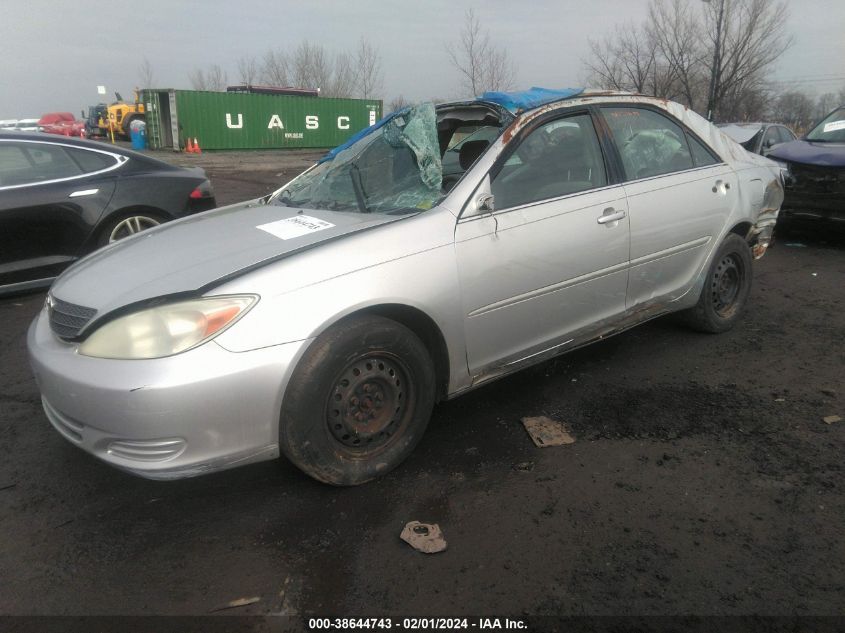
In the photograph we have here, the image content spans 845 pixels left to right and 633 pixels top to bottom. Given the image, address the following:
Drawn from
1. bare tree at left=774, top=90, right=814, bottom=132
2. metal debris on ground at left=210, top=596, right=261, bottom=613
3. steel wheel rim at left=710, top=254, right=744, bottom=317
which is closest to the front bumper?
metal debris on ground at left=210, top=596, right=261, bottom=613

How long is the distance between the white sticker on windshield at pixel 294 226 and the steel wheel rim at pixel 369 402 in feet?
2.16

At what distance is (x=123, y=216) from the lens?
556cm

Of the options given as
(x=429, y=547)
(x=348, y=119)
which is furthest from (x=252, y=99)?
(x=429, y=547)

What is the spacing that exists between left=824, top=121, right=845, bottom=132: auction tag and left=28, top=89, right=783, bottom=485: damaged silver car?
528cm

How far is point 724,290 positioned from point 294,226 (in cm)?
316

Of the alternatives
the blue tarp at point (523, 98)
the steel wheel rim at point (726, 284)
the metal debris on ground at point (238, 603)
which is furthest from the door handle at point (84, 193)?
the steel wheel rim at point (726, 284)

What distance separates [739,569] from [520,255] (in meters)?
1.58

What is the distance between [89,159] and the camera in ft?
18.3

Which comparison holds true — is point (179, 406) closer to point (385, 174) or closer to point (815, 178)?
point (385, 174)

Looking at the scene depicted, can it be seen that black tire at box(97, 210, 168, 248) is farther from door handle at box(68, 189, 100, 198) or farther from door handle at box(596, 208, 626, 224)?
door handle at box(596, 208, 626, 224)

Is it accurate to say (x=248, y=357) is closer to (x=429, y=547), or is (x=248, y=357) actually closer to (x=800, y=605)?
(x=429, y=547)

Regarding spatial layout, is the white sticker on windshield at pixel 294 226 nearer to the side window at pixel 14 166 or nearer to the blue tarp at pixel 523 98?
the blue tarp at pixel 523 98

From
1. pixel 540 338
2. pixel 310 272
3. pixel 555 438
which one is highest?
pixel 310 272

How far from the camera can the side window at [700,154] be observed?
13.4 feet
